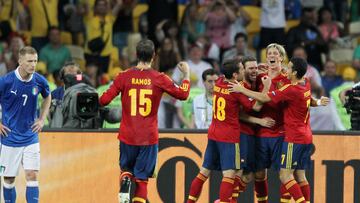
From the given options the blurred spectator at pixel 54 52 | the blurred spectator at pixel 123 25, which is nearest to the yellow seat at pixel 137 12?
the blurred spectator at pixel 123 25

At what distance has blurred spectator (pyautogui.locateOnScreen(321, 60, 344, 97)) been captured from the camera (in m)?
21.5

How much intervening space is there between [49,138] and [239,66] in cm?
322

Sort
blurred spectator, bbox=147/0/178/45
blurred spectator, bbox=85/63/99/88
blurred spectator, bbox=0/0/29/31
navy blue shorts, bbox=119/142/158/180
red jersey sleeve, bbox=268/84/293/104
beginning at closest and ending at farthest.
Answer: navy blue shorts, bbox=119/142/158/180 < red jersey sleeve, bbox=268/84/293/104 < blurred spectator, bbox=85/63/99/88 < blurred spectator, bbox=0/0/29/31 < blurred spectator, bbox=147/0/178/45

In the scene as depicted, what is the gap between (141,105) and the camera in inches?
590

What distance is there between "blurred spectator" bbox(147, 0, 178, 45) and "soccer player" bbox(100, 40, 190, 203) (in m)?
8.43

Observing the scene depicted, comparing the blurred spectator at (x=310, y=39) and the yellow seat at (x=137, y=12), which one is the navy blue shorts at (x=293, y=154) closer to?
the blurred spectator at (x=310, y=39)

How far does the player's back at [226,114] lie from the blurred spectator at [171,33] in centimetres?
745

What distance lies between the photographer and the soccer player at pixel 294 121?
50.0 feet

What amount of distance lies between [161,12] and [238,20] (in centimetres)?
143

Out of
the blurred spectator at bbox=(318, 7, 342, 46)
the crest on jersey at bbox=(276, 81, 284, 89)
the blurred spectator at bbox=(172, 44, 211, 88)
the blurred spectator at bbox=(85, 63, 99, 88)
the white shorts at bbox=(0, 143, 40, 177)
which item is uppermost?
the blurred spectator at bbox=(318, 7, 342, 46)

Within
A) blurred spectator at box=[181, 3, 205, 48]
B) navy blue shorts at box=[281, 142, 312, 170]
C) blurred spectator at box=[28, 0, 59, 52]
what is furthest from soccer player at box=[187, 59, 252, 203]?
blurred spectator at box=[28, 0, 59, 52]

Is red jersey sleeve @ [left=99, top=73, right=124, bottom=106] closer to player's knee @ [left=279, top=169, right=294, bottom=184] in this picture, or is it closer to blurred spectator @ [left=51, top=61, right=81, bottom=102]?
player's knee @ [left=279, top=169, right=294, bottom=184]

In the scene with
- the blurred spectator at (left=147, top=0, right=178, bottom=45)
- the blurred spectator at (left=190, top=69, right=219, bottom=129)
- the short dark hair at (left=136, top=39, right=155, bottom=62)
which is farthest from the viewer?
the blurred spectator at (left=147, top=0, right=178, bottom=45)

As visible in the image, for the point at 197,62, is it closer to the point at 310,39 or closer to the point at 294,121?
the point at 310,39
